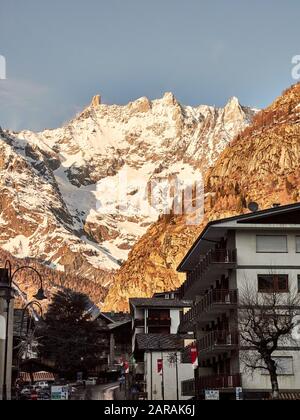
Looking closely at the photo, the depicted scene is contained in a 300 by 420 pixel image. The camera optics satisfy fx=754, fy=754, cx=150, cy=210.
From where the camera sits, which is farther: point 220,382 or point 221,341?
point 221,341

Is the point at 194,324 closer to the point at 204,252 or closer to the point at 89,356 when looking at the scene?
the point at 204,252

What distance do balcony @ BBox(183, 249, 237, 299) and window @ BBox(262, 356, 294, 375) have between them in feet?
23.8

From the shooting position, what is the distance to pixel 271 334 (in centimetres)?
4819

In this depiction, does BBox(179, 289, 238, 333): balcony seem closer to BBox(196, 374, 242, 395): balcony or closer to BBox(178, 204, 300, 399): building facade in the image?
BBox(178, 204, 300, 399): building facade

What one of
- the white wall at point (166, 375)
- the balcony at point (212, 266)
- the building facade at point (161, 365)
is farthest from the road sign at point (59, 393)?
the white wall at point (166, 375)

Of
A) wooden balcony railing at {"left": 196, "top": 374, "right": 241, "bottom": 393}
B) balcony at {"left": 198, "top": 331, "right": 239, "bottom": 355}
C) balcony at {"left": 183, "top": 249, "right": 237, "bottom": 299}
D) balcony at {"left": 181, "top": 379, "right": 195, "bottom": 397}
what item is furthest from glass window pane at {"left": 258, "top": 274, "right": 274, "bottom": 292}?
balcony at {"left": 181, "top": 379, "right": 195, "bottom": 397}

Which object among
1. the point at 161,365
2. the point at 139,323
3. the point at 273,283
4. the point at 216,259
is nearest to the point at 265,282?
the point at 273,283

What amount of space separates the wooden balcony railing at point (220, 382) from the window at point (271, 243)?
30.7 feet

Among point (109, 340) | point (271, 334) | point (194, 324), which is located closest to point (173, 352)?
point (194, 324)

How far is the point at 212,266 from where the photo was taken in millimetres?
55219

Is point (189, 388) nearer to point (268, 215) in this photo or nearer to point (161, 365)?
point (161, 365)

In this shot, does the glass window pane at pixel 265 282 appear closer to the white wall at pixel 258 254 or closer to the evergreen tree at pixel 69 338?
the white wall at pixel 258 254

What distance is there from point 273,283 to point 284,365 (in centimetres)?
579
